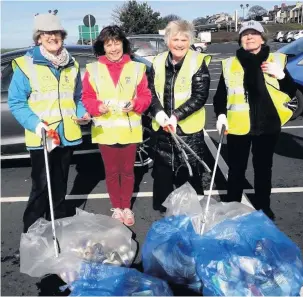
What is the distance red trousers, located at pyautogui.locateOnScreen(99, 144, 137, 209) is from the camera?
11.1 feet

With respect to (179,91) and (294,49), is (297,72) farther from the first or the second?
(179,91)

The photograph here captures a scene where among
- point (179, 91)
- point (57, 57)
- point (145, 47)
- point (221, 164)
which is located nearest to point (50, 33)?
point (57, 57)

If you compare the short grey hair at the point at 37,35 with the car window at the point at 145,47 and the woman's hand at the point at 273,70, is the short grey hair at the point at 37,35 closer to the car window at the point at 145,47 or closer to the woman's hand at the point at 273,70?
the woman's hand at the point at 273,70

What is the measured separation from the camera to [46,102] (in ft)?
9.51

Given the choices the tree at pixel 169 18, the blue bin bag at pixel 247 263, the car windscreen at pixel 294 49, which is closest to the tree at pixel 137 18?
the tree at pixel 169 18

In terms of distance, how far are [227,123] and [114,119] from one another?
94 centimetres

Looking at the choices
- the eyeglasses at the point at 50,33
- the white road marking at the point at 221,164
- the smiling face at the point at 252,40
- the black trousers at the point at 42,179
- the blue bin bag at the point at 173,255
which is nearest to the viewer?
the blue bin bag at the point at 173,255

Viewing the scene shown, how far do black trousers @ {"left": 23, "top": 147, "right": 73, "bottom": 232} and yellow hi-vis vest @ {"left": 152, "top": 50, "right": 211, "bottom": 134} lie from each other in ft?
3.06

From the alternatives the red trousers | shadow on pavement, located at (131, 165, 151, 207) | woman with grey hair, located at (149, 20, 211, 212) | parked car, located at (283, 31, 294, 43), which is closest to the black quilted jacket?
woman with grey hair, located at (149, 20, 211, 212)

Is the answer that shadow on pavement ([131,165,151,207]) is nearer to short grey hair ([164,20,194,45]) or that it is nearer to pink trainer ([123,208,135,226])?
pink trainer ([123,208,135,226])

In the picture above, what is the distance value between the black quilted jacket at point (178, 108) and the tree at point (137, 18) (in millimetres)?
31729

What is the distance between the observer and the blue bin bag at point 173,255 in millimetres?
2404

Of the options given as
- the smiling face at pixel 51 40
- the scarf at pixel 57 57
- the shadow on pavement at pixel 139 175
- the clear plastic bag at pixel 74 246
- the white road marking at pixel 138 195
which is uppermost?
the smiling face at pixel 51 40

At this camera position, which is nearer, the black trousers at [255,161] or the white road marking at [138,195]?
the black trousers at [255,161]
